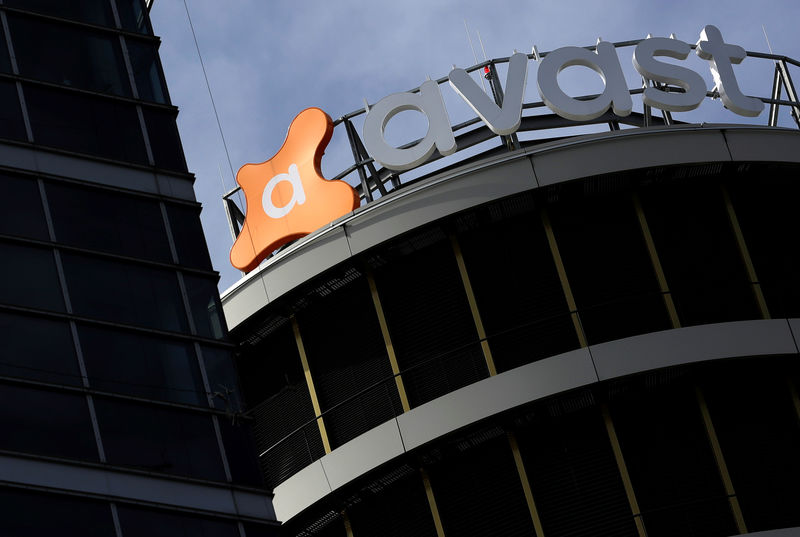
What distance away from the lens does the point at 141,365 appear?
28750mm

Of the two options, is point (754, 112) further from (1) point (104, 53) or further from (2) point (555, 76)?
(1) point (104, 53)

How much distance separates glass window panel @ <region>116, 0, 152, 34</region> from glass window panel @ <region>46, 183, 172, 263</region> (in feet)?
15.7

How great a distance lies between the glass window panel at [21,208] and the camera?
2891cm

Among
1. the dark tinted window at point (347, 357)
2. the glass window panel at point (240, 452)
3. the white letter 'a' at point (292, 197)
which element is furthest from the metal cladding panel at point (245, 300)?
the glass window panel at point (240, 452)

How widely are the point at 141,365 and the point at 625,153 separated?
1597cm

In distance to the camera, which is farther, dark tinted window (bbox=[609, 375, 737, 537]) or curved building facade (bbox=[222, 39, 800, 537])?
curved building facade (bbox=[222, 39, 800, 537])

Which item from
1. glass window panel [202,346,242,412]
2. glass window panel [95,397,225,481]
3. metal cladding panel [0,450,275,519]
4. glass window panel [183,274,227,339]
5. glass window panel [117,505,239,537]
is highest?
glass window panel [183,274,227,339]

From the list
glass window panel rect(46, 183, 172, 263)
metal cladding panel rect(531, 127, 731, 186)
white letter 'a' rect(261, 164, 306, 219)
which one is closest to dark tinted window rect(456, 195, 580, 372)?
metal cladding panel rect(531, 127, 731, 186)

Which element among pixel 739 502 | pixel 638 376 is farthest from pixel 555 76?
pixel 739 502

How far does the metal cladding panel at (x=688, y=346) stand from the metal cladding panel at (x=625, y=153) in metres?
4.52

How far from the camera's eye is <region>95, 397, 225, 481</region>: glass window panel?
27.5 m

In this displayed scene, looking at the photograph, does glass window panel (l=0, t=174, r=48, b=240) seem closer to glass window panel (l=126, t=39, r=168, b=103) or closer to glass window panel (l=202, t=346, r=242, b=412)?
glass window panel (l=202, t=346, r=242, b=412)

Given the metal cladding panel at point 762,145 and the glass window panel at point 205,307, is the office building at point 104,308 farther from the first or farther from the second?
the metal cladding panel at point 762,145

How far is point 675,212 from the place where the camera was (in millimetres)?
40562
